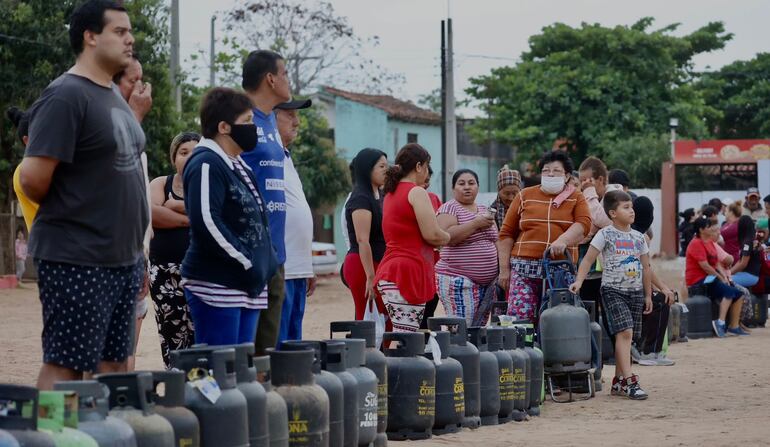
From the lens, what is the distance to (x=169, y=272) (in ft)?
26.6

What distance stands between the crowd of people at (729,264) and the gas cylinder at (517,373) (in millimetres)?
8862

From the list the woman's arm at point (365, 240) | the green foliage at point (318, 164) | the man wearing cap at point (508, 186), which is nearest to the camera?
the woman's arm at point (365, 240)

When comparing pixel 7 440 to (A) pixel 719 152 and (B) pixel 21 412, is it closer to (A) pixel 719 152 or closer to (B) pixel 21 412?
(B) pixel 21 412

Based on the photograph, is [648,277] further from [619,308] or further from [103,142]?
[103,142]

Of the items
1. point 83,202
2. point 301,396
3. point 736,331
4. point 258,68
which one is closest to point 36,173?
point 83,202

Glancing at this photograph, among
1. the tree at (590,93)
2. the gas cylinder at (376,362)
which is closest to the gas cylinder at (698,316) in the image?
the gas cylinder at (376,362)

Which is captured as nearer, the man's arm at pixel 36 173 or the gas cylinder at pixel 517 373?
the man's arm at pixel 36 173

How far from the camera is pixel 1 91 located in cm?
2872

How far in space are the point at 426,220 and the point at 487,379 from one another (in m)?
1.18

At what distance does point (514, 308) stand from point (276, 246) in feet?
13.9

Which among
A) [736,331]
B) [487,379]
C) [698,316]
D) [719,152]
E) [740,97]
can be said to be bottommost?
[736,331]

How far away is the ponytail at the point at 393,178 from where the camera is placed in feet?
31.6

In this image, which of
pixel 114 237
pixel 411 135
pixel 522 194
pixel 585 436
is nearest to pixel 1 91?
pixel 522 194

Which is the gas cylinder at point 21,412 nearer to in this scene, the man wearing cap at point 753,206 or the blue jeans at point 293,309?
the blue jeans at point 293,309
